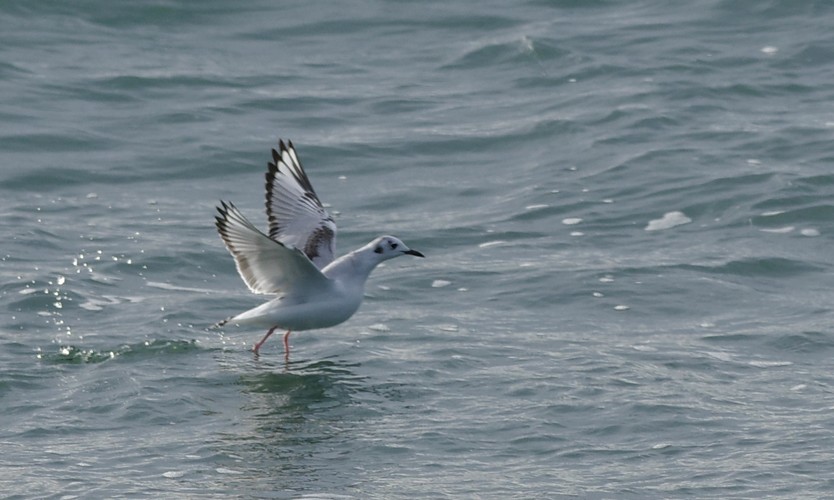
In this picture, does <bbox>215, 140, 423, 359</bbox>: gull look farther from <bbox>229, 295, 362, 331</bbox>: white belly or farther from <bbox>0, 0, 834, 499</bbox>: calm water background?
<bbox>0, 0, 834, 499</bbox>: calm water background

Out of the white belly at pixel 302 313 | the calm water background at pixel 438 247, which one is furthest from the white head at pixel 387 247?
the calm water background at pixel 438 247

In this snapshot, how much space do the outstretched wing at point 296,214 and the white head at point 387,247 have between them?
1.67 ft

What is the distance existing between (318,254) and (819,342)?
417 cm

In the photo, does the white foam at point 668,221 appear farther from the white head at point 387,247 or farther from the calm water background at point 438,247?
the white head at point 387,247

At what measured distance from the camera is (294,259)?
11.0 metres

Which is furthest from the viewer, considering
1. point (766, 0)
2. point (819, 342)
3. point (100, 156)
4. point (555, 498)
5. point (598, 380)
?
point (766, 0)

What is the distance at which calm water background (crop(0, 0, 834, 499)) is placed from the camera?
9.77 metres

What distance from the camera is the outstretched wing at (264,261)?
10711mm

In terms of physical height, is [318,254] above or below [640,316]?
above

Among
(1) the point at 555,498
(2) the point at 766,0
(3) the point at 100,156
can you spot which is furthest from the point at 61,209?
(2) the point at 766,0

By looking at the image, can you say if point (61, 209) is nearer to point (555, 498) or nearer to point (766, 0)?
point (555, 498)

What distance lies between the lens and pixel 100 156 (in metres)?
17.9

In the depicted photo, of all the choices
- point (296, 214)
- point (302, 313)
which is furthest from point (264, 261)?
point (296, 214)

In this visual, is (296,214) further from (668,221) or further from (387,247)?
(668,221)
